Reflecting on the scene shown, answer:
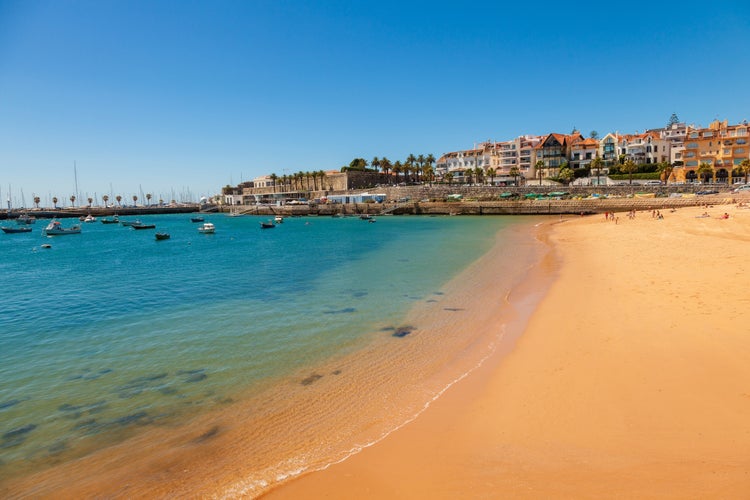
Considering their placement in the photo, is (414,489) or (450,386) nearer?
(414,489)

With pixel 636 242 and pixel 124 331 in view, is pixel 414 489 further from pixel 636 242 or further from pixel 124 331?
pixel 636 242

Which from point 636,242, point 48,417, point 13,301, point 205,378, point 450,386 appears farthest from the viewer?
point 636,242

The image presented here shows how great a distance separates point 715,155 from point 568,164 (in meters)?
28.6

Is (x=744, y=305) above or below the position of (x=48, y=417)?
above

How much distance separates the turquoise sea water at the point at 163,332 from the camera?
922cm

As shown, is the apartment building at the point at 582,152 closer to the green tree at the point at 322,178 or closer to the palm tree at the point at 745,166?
the palm tree at the point at 745,166

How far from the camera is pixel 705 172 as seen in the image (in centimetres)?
8106

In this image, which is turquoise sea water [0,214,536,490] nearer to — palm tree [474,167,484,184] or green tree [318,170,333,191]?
palm tree [474,167,484,184]

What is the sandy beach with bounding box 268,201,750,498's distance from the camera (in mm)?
6188

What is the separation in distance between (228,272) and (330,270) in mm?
6791

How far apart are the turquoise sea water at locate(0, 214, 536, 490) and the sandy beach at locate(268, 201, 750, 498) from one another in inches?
176

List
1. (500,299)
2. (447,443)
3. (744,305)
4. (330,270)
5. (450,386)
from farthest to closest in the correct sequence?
(330,270), (500,299), (744,305), (450,386), (447,443)

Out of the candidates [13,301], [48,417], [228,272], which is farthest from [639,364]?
[13,301]

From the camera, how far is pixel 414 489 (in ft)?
20.6
